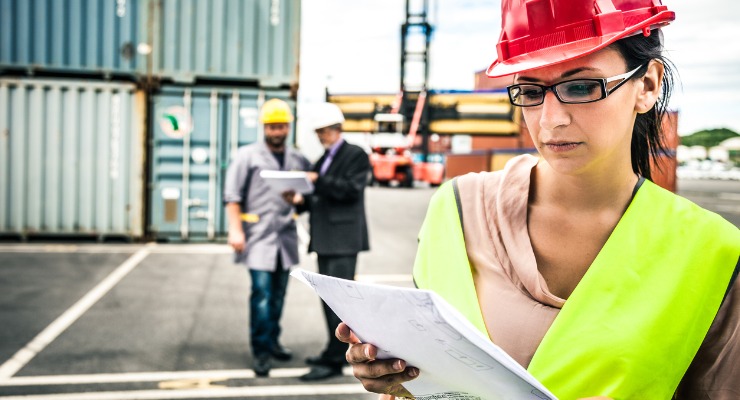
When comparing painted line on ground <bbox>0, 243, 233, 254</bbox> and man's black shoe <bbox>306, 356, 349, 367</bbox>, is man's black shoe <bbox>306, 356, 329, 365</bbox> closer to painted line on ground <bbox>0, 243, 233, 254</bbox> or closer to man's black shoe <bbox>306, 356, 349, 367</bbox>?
man's black shoe <bbox>306, 356, 349, 367</bbox>

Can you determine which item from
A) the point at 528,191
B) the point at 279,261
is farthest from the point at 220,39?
the point at 528,191

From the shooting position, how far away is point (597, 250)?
136 cm

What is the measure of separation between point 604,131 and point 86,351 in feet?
16.6

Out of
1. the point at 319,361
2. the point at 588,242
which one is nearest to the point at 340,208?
the point at 319,361

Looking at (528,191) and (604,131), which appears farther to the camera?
(528,191)

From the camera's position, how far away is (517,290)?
4.33ft

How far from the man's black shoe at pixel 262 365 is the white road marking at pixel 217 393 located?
9.5 inches

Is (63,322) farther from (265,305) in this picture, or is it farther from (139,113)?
(139,113)

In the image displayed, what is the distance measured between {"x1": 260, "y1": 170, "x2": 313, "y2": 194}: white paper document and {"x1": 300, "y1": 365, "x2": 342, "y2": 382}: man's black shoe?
126cm

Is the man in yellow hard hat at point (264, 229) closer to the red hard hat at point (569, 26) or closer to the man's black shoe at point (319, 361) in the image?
the man's black shoe at point (319, 361)

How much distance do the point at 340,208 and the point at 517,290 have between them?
3.86 meters

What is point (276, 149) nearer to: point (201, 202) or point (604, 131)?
point (604, 131)

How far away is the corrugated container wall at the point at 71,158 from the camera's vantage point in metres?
10.6

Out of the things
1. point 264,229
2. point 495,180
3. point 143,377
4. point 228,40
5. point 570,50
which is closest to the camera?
point 570,50
